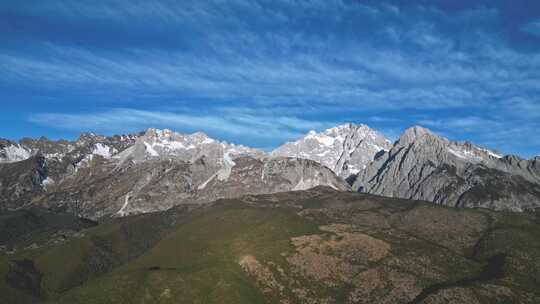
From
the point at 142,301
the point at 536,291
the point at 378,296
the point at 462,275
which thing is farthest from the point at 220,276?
the point at 536,291

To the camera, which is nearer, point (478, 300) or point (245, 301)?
point (478, 300)

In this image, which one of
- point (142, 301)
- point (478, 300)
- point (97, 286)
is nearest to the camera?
point (478, 300)

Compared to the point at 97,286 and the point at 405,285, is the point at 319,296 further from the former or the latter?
the point at 97,286

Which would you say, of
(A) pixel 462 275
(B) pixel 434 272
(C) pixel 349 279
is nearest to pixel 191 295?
(C) pixel 349 279

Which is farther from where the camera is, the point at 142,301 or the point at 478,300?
the point at 142,301

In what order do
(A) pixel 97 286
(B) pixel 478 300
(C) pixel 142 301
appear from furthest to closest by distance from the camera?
(A) pixel 97 286 → (C) pixel 142 301 → (B) pixel 478 300

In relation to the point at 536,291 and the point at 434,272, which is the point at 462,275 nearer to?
the point at 434,272

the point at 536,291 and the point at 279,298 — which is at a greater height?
the point at 536,291

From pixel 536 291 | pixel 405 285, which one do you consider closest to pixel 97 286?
pixel 405 285

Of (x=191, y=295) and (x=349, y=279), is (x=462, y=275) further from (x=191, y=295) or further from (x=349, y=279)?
(x=191, y=295)
